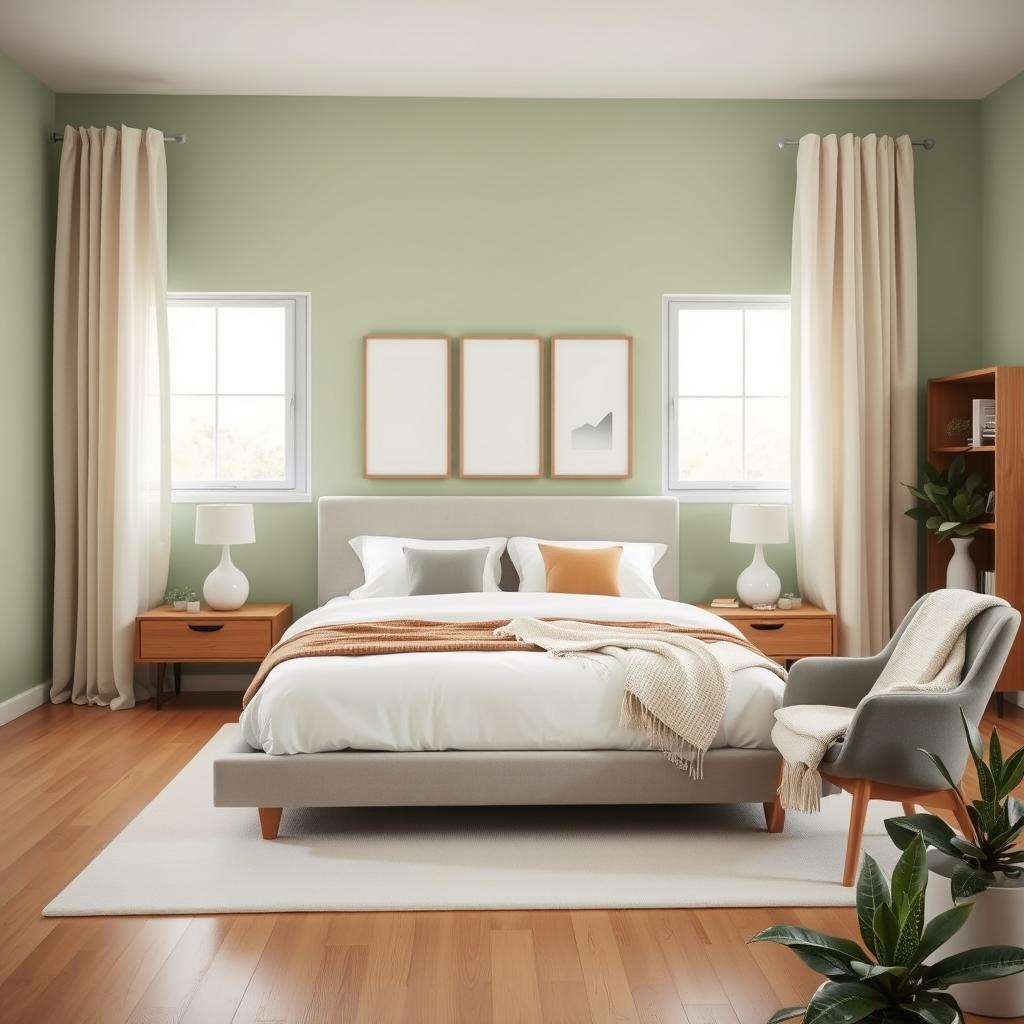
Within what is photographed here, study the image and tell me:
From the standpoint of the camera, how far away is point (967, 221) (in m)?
5.49

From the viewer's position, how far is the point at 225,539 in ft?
16.4

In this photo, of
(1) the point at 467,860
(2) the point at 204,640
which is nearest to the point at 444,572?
(2) the point at 204,640

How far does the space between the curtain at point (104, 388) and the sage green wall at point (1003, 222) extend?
4.37 metres

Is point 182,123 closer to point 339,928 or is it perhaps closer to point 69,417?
point 69,417

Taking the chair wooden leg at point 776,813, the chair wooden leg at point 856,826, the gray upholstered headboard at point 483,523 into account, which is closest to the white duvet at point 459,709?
the chair wooden leg at point 776,813

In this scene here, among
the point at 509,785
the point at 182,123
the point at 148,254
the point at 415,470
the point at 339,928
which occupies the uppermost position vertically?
the point at 182,123

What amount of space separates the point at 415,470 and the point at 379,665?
7.59ft

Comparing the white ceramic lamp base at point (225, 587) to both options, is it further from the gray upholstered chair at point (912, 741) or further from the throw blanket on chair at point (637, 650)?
the gray upholstered chair at point (912, 741)

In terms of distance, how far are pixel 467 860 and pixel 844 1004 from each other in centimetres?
154

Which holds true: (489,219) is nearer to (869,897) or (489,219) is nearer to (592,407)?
(592,407)

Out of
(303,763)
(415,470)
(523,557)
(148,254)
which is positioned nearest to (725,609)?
(523,557)

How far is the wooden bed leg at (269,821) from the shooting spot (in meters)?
3.21

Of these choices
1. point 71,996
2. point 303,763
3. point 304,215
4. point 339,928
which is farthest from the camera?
point 304,215

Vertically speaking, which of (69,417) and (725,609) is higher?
(69,417)
